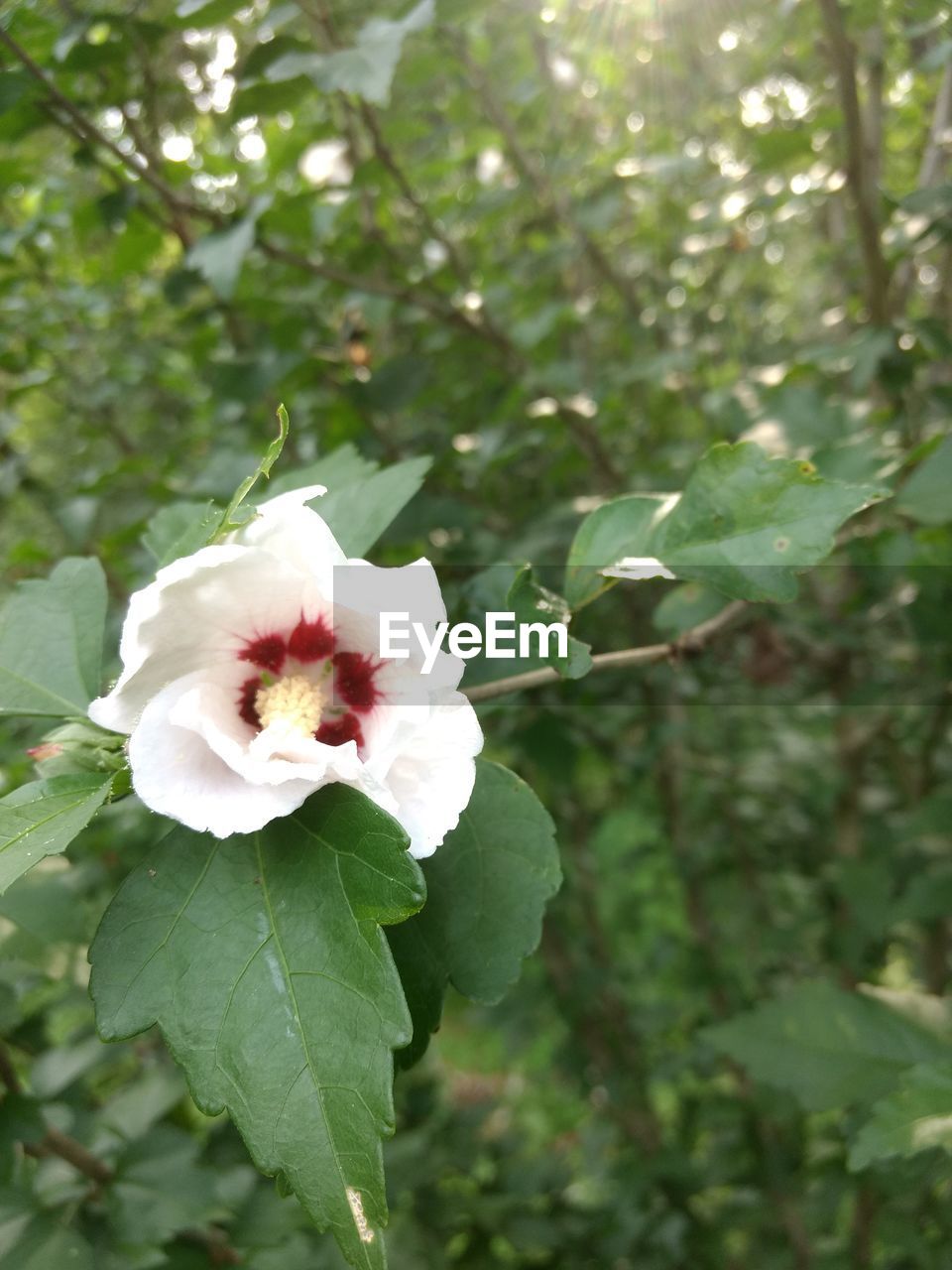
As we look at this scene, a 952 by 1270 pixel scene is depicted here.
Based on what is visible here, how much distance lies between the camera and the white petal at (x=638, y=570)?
101cm

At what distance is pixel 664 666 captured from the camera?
2588 millimetres

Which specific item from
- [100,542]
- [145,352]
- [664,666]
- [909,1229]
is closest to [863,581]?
[664,666]

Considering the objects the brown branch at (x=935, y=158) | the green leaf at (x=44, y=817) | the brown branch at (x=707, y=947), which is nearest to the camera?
the green leaf at (x=44, y=817)

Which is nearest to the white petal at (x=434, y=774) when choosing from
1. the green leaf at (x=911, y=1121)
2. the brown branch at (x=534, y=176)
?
the green leaf at (x=911, y=1121)

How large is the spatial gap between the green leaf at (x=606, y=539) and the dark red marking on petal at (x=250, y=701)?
1.23 ft

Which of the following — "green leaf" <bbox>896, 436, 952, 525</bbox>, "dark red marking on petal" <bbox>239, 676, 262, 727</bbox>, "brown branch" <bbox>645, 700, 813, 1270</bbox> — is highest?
"dark red marking on petal" <bbox>239, 676, 262, 727</bbox>

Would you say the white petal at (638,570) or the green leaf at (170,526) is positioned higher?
the green leaf at (170,526)

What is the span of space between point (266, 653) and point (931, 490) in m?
1.12

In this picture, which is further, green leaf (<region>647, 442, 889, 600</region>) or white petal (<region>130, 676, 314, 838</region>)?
green leaf (<region>647, 442, 889, 600</region>)

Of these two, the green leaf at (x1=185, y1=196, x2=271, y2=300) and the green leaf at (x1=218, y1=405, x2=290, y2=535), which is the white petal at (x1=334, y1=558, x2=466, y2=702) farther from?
the green leaf at (x1=185, y1=196, x2=271, y2=300)

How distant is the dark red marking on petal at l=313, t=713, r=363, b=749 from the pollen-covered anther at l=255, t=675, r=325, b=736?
26mm

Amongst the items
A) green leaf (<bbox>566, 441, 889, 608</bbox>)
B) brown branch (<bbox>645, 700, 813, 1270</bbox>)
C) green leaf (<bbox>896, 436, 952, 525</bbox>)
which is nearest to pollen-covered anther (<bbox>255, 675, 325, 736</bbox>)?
green leaf (<bbox>566, 441, 889, 608</bbox>)

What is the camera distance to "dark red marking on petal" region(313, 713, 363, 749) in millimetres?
1029

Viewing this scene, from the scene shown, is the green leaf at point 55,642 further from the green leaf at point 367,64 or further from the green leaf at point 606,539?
the green leaf at point 367,64
